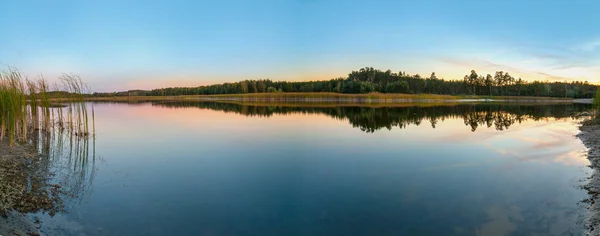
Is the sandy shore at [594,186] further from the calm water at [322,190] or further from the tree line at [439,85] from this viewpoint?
the tree line at [439,85]

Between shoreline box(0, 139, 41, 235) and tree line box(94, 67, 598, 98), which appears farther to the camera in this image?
tree line box(94, 67, 598, 98)

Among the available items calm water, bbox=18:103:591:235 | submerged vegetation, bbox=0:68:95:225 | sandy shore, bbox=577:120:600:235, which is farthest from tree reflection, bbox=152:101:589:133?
submerged vegetation, bbox=0:68:95:225

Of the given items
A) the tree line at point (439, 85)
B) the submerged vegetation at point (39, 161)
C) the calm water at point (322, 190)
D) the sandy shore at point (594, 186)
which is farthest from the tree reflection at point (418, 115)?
the tree line at point (439, 85)

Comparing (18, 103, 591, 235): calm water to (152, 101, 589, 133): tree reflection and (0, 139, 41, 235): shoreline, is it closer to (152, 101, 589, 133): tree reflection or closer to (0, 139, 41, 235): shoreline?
(0, 139, 41, 235): shoreline

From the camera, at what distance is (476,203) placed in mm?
5504

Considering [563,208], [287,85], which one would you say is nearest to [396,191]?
[563,208]

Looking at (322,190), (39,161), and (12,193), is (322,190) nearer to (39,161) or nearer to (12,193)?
(12,193)

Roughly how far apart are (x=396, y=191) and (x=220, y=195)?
9.74 ft

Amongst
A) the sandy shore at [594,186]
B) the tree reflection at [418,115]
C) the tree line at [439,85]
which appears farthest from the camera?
Result: the tree line at [439,85]

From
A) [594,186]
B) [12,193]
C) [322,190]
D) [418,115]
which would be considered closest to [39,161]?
[12,193]

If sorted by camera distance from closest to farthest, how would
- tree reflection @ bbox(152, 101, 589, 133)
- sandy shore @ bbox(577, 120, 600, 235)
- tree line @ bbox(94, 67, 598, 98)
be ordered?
sandy shore @ bbox(577, 120, 600, 235), tree reflection @ bbox(152, 101, 589, 133), tree line @ bbox(94, 67, 598, 98)

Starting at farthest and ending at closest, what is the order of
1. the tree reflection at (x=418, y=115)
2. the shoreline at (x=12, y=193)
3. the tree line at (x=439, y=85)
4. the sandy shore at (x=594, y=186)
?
the tree line at (x=439, y=85)
the tree reflection at (x=418, y=115)
the sandy shore at (x=594, y=186)
the shoreline at (x=12, y=193)

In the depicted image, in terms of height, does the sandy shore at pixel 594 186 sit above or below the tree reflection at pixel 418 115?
below

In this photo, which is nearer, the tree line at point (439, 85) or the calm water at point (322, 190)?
the calm water at point (322, 190)
